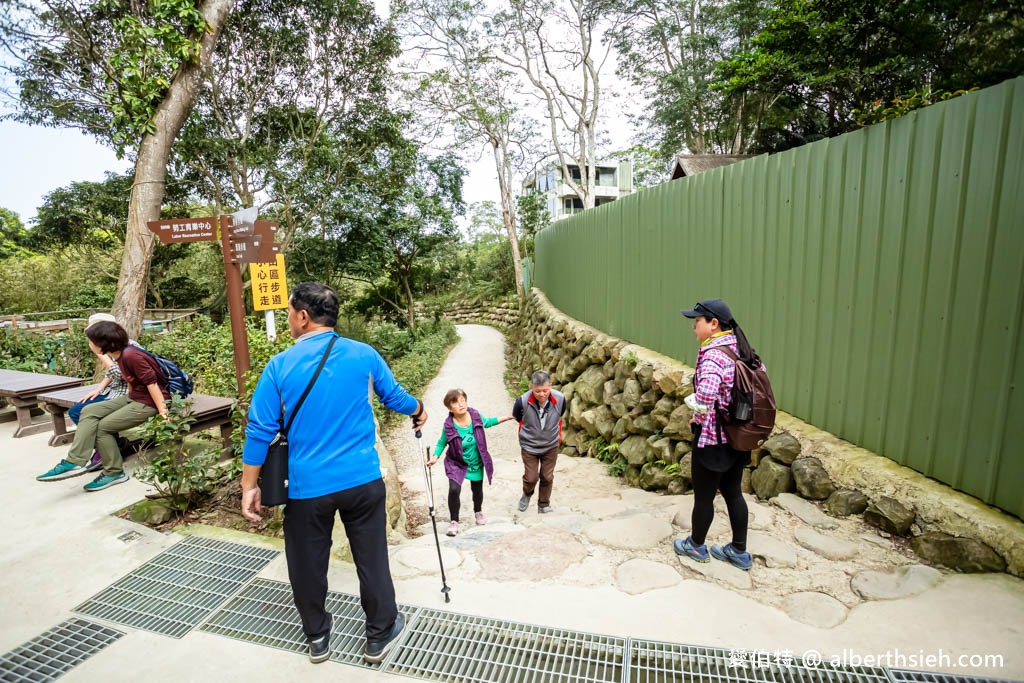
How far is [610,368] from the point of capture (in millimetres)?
6848

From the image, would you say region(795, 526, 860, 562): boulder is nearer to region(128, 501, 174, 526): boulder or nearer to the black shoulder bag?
the black shoulder bag

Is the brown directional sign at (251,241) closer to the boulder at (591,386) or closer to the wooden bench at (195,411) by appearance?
the wooden bench at (195,411)

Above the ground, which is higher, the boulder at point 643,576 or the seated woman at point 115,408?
the seated woman at point 115,408

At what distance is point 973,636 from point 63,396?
23.6 feet

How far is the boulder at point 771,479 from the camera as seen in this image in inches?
145

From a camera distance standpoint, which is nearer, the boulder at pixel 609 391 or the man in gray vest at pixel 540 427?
the man in gray vest at pixel 540 427

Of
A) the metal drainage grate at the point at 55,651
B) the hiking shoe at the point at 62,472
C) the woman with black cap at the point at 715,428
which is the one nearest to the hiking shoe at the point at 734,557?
the woman with black cap at the point at 715,428

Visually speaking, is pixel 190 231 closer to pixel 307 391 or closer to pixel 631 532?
pixel 307 391

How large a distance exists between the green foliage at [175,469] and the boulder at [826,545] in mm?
4088

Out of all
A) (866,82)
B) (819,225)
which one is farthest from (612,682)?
(866,82)

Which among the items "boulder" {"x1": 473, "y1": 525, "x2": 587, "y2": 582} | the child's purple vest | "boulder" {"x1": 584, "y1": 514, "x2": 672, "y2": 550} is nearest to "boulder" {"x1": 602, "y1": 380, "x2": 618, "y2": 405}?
the child's purple vest

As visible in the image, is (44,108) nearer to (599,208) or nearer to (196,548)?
(599,208)

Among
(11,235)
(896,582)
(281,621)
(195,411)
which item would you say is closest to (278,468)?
(281,621)

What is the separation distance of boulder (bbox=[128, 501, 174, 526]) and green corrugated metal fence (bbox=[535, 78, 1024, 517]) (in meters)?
4.72
